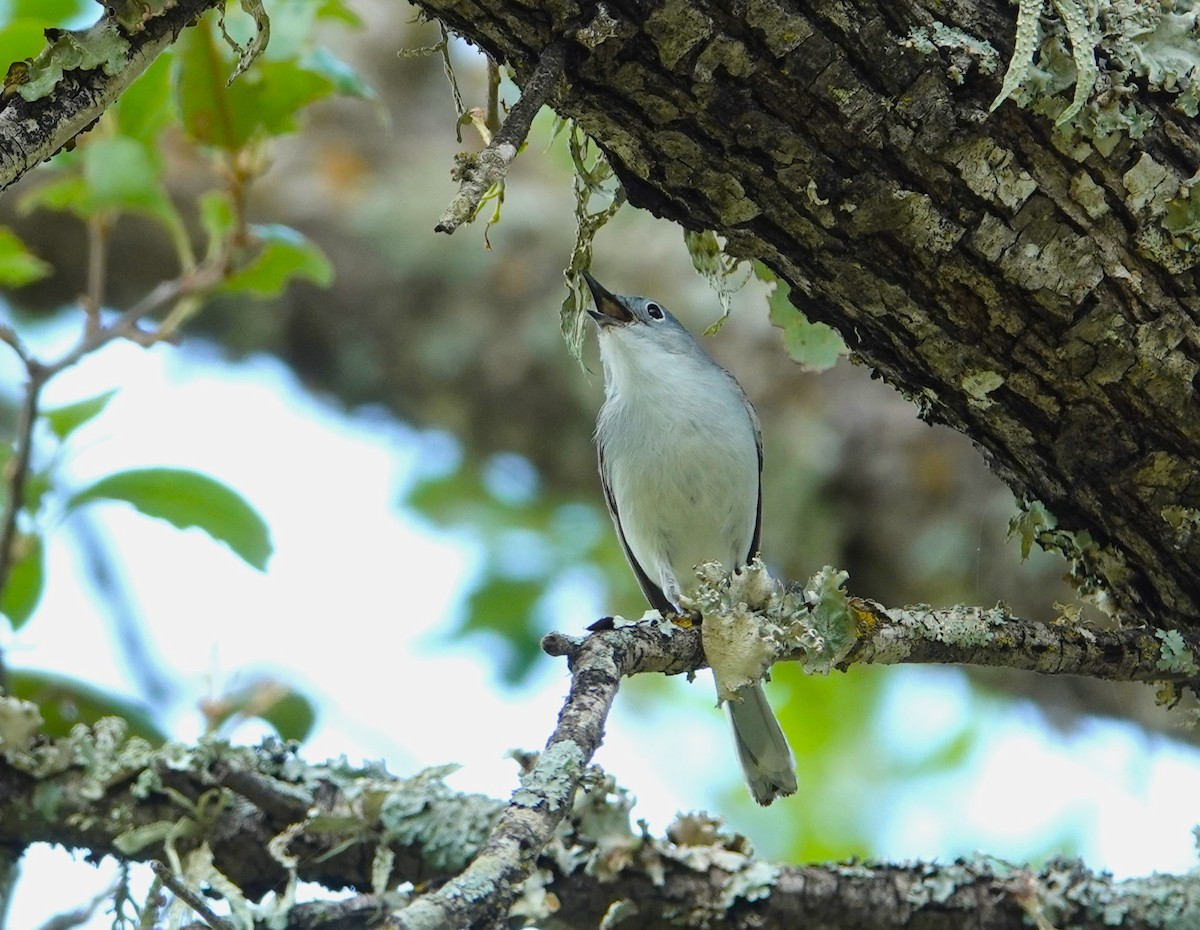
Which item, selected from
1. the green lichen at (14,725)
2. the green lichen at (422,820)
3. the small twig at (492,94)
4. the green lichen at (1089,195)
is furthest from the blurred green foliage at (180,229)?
the green lichen at (1089,195)

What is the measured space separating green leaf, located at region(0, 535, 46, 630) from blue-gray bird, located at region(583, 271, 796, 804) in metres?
1.96

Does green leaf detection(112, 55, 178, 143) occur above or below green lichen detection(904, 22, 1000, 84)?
above

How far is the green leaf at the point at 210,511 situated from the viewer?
2938 mm

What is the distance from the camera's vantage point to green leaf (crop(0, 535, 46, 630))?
3049 mm

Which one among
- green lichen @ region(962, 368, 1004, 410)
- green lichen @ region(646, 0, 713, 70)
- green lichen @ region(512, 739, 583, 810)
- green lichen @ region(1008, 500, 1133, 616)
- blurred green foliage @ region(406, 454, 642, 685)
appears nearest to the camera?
green lichen @ region(512, 739, 583, 810)

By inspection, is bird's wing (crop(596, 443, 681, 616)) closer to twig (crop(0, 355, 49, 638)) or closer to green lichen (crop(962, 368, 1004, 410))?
twig (crop(0, 355, 49, 638))

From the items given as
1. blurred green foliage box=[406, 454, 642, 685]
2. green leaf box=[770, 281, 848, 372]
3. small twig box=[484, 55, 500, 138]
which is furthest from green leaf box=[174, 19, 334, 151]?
blurred green foliage box=[406, 454, 642, 685]

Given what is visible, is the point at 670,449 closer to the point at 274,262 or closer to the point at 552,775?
the point at 274,262

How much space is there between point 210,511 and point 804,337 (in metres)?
1.46

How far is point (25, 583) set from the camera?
10.1ft

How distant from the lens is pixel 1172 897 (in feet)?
7.93

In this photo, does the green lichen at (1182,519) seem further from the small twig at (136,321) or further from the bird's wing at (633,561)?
the bird's wing at (633,561)

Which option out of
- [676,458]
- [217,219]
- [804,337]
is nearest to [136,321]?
[217,219]

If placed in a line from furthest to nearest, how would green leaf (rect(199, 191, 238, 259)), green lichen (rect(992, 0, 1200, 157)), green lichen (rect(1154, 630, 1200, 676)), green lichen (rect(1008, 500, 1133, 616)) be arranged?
green leaf (rect(199, 191, 238, 259))
green lichen (rect(1008, 500, 1133, 616))
green lichen (rect(1154, 630, 1200, 676))
green lichen (rect(992, 0, 1200, 157))
